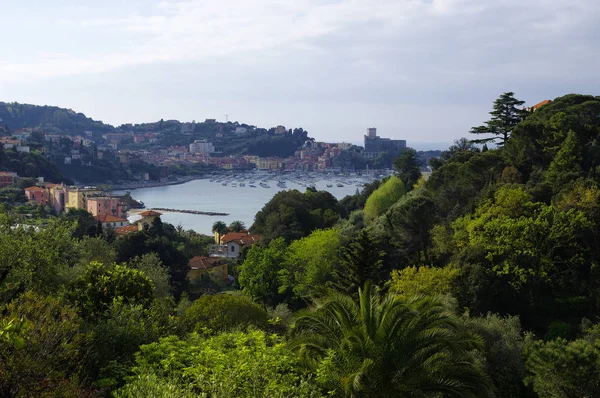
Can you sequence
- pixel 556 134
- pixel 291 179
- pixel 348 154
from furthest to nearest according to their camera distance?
1. pixel 348 154
2. pixel 291 179
3. pixel 556 134

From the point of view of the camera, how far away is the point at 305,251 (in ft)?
47.7

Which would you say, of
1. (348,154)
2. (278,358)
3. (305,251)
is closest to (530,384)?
(278,358)

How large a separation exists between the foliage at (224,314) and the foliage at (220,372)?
253 cm

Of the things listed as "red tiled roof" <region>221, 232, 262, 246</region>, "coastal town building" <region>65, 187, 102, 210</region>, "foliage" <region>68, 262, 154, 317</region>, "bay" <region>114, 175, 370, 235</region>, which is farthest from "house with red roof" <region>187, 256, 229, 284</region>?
"coastal town building" <region>65, 187, 102, 210</region>

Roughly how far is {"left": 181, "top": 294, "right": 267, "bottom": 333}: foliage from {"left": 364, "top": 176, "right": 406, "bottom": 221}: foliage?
1225 centimetres

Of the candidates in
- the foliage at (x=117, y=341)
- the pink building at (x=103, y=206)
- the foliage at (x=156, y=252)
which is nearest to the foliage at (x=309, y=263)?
the foliage at (x=156, y=252)

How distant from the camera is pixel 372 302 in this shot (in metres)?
5.21

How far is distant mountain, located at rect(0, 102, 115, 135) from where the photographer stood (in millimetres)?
114062

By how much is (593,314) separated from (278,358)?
7.13 m

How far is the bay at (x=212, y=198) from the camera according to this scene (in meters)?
45.6

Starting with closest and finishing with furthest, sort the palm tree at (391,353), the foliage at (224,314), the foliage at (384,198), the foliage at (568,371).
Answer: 1. the palm tree at (391,353)
2. the foliage at (568,371)
3. the foliage at (224,314)
4. the foliage at (384,198)

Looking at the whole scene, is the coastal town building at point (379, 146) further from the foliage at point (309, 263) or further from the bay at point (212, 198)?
the foliage at point (309, 263)

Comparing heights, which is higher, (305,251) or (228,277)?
(305,251)

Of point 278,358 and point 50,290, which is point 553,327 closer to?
point 278,358
